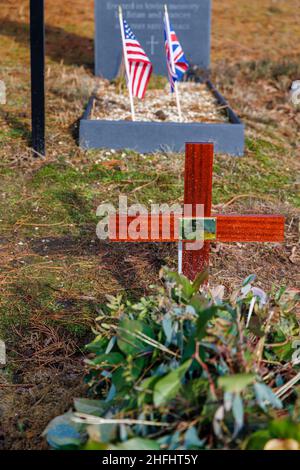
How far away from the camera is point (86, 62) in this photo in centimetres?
874

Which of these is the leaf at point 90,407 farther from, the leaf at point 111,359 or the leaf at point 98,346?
the leaf at point 98,346

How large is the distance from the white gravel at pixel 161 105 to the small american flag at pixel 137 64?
0.58 meters

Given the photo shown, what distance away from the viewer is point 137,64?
5914 millimetres

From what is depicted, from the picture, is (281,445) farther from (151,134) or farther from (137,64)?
(137,64)

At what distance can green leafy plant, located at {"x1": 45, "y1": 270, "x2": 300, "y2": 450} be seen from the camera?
2.12 m

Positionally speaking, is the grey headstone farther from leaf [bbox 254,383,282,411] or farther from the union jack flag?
leaf [bbox 254,383,282,411]

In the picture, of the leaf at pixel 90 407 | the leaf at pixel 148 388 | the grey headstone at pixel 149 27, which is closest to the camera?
the leaf at pixel 148 388

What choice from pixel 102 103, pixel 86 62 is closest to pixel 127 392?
pixel 102 103

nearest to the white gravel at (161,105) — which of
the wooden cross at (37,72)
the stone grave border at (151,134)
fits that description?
the stone grave border at (151,134)

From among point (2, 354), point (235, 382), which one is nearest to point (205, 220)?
point (2, 354)

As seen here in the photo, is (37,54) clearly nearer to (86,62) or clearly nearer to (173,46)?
(173,46)

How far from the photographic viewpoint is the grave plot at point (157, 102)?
19.6ft

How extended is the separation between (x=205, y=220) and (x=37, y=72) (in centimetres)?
277

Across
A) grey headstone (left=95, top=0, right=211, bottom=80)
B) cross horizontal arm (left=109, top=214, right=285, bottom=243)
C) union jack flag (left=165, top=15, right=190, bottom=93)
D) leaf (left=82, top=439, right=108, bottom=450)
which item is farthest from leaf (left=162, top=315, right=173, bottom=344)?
grey headstone (left=95, top=0, right=211, bottom=80)
